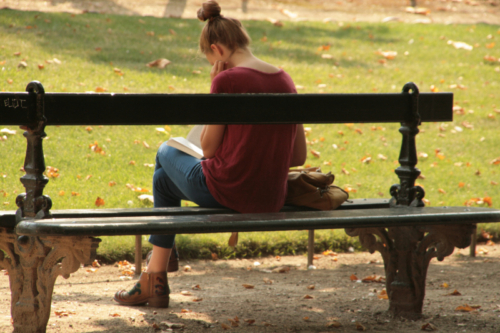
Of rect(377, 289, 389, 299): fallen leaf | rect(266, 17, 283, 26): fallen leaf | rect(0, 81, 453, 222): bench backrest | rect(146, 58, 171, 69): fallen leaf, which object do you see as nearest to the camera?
rect(0, 81, 453, 222): bench backrest

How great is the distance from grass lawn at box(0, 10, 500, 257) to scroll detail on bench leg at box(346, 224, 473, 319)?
1.57 m

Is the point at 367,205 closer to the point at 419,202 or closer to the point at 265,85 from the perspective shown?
the point at 419,202

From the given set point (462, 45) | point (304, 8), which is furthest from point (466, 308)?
point (304, 8)

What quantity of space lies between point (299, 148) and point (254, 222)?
0.83 m

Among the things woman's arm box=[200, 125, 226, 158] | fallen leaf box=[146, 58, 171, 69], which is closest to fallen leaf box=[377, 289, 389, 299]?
woman's arm box=[200, 125, 226, 158]

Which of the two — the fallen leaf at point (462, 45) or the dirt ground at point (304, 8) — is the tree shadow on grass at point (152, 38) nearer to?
the dirt ground at point (304, 8)

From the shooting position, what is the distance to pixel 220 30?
3.15m

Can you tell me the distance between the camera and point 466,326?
323 cm

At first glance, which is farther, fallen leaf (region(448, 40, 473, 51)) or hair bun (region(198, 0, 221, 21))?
fallen leaf (region(448, 40, 473, 51))

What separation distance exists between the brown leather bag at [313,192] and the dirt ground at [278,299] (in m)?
0.68

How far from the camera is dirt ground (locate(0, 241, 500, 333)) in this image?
3.21 metres

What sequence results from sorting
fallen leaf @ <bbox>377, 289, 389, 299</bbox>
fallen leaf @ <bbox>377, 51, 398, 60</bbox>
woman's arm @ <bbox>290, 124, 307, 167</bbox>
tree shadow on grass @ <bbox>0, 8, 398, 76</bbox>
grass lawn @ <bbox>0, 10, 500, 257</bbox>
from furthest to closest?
fallen leaf @ <bbox>377, 51, 398, 60</bbox> → tree shadow on grass @ <bbox>0, 8, 398, 76</bbox> → grass lawn @ <bbox>0, 10, 500, 257</bbox> → fallen leaf @ <bbox>377, 289, 389, 299</bbox> → woman's arm @ <bbox>290, 124, 307, 167</bbox>

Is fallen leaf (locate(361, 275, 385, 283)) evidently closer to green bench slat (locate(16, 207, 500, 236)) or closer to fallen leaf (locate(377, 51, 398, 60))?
green bench slat (locate(16, 207, 500, 236))

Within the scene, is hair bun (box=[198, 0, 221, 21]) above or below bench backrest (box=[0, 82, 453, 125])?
above
